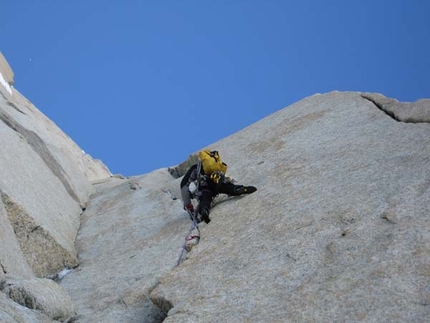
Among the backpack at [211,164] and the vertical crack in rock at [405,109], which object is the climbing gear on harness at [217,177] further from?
the vertical crack in rock at [405,109]

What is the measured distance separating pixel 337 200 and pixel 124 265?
682 cm

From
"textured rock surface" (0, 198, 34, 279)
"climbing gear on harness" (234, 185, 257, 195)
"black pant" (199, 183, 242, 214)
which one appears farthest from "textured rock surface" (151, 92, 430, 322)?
"textured rock surface" (0, 198, 34, 279)

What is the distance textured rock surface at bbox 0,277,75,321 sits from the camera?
12609 millimetres

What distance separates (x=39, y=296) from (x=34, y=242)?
5016 mm

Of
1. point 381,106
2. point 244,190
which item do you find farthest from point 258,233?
point 381,106

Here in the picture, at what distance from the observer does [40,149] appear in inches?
1025

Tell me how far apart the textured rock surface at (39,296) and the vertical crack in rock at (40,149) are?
1211 centimetres

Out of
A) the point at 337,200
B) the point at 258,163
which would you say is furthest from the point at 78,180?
the point at 337,200

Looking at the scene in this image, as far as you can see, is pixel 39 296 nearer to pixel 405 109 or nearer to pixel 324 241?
pixel 324 241

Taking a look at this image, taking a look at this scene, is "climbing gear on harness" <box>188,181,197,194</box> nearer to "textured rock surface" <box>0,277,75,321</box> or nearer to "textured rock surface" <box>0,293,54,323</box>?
"textured rock surface" <box>0,277,75,321</box>

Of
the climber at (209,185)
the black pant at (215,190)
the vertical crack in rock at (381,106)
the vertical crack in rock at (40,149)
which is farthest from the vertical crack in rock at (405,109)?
the vertical crack in rock at (40,149)

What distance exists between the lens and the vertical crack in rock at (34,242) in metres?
17.2

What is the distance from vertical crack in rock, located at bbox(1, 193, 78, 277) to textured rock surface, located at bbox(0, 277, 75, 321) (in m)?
3.51

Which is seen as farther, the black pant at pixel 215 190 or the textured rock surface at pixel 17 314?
the black pant at pixel 215 190
